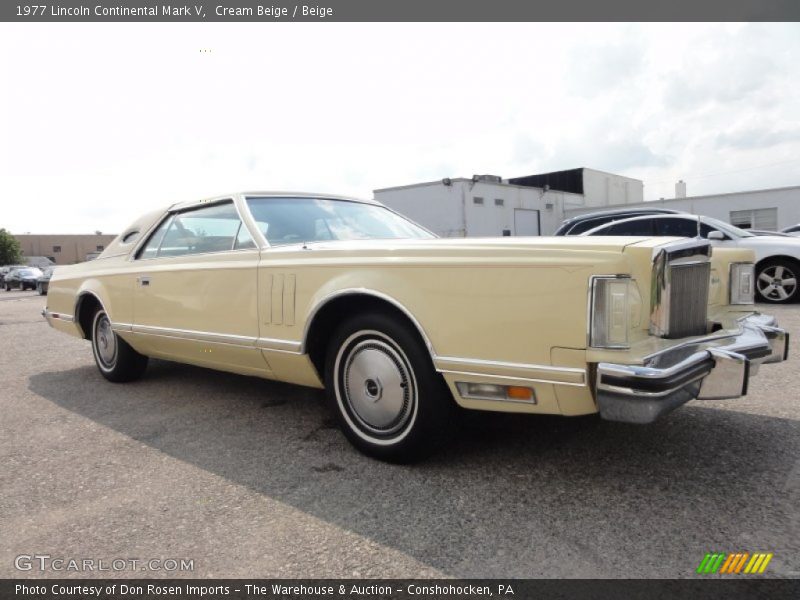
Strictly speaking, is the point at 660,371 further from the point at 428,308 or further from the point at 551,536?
the point at 428,308

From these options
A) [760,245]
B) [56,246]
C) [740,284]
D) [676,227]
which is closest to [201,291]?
[740,284]

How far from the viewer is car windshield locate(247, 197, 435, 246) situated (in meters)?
3.58

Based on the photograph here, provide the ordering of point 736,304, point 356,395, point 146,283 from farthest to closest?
1. point 146,283
2. point 736,304
3. point 356,395

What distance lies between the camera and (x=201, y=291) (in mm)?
3643

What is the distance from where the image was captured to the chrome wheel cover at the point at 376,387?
8.74ft

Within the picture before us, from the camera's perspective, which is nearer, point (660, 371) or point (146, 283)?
point (660, 371)

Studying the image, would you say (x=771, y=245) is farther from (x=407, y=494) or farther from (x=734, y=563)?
(x=407, y=494)

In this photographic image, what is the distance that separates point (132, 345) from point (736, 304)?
4.31 meters

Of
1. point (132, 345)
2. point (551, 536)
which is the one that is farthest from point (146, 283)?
point (551, 536)

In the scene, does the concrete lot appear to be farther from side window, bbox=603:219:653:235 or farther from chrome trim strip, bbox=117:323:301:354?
side window, bbox=603:219:653:235

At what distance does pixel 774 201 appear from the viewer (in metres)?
21.9

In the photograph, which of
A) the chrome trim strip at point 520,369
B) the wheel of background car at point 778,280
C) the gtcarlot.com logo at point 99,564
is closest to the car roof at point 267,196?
the chrome trim strip at point 520,369

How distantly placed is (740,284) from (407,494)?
2315mm

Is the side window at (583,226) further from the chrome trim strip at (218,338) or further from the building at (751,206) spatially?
the building at (751,206)
